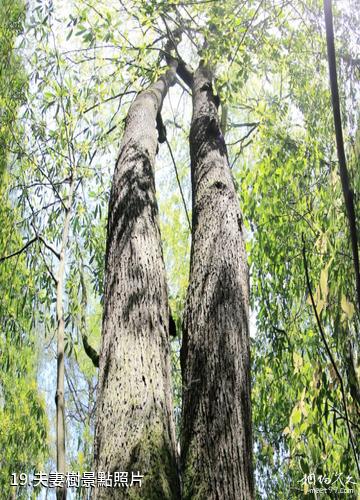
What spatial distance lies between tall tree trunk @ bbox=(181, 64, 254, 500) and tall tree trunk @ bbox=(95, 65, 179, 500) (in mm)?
75

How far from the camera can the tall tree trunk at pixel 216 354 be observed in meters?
1.19

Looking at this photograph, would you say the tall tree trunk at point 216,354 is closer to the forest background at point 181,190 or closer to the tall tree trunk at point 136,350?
the tall tree trunk at point 136,350

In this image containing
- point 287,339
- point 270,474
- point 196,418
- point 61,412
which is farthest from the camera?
point 270,474

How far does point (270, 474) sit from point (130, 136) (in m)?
2.45

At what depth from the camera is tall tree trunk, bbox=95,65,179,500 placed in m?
1.11

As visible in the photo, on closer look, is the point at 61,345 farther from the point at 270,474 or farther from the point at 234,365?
the point at 270,474

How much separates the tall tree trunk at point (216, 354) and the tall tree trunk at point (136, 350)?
7 centimetres

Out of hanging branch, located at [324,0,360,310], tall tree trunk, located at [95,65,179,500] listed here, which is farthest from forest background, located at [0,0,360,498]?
hanging branch, located at [324,0,360,310]

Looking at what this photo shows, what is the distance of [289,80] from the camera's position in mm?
4137

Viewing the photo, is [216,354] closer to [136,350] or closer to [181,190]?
[136,350]

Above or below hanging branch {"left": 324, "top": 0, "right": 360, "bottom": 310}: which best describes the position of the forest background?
above

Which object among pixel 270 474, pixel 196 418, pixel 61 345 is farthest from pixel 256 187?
pixel 196 418

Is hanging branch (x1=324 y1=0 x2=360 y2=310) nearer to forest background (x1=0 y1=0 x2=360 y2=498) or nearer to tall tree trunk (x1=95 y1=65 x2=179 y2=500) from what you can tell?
tall tree trunk (x1=95 y1=65 x2=179 y2=500)

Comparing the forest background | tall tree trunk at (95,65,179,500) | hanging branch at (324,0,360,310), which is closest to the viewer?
hanging branch at (324,0,360,310)
